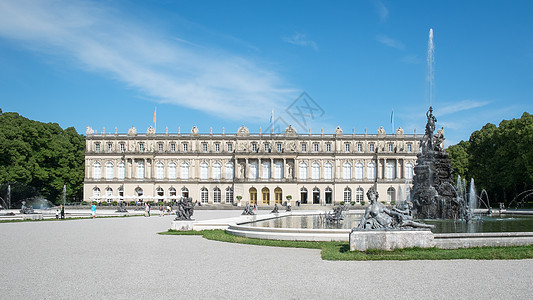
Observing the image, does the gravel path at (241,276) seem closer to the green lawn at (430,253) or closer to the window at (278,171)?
the green lawn at (430,253)

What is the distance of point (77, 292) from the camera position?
868cm

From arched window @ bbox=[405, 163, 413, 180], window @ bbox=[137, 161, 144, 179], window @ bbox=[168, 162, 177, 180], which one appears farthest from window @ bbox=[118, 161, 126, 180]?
arched window @ bbox=[405, 163, 413, 180]

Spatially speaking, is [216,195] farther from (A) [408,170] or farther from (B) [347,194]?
(A) [408,170]

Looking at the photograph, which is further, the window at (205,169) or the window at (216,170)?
the window at (205,169)

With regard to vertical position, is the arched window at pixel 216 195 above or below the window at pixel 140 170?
below

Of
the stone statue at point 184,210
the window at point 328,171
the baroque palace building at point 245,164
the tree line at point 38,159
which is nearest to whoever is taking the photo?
the stone statue at point 184,210

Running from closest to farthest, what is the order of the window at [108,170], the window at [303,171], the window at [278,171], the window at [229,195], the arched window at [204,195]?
the window at [229,195] < the window at [278,171] < the window at [108,170] < the arched window at [204,195] < the window at [303,171]

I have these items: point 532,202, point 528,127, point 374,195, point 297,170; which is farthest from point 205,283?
point 297,170

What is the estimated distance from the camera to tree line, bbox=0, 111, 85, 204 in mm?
53250

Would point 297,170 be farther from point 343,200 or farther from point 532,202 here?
point 532,202

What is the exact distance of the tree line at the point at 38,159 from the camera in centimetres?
5325

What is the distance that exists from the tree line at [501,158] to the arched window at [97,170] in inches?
2143

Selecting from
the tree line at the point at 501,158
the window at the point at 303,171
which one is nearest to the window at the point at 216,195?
the window at the point at 303,171

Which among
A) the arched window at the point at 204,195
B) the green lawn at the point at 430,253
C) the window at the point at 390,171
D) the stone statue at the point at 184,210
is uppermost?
the window at the point at 390,171
